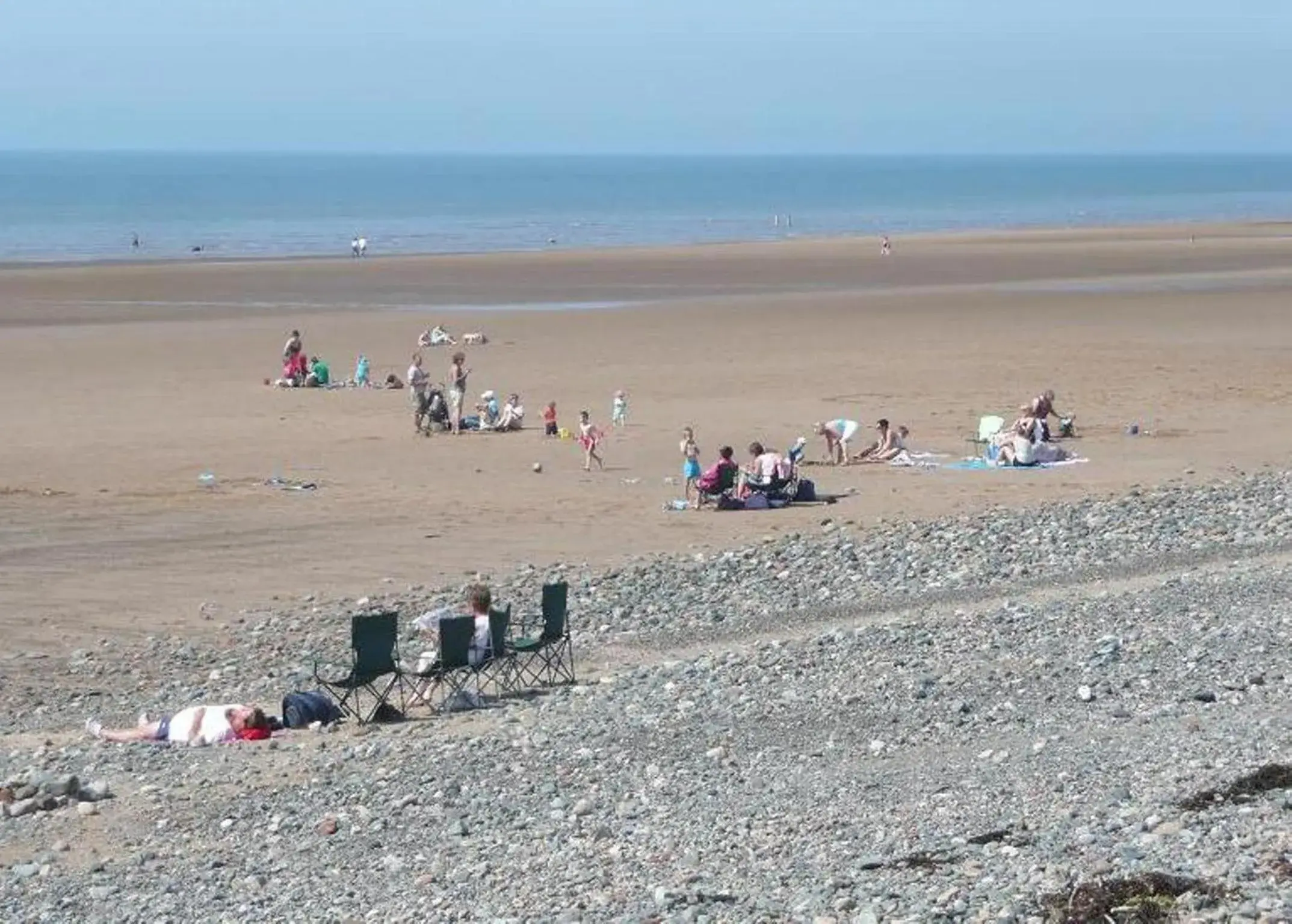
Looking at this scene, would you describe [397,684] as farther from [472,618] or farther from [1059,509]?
[1059,509]

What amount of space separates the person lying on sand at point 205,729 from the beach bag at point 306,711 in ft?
0.63

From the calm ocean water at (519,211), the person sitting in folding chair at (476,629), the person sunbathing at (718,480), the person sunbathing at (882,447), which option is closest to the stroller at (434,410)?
the person sunbathing at (882,447)

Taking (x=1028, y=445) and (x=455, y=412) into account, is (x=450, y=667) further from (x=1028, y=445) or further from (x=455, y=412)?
(x=455, y=412)

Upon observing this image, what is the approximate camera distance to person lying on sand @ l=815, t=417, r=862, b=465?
932 inches

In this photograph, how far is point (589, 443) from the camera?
77.0ft

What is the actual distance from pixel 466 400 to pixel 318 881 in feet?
68.8

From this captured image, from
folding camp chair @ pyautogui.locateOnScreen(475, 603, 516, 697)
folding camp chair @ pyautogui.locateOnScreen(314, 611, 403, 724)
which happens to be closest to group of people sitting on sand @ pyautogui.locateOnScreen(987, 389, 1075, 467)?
folding camp chair @ pyautogui.locateOnScreen(475, 603, 516, 697)

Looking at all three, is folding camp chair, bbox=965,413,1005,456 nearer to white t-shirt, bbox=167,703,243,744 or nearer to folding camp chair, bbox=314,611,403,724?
folding camp chair, bbox=314,611,403,724

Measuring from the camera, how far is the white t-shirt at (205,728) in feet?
40.7

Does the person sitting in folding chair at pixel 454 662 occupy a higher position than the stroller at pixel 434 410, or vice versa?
the stroller at pixel 434 410

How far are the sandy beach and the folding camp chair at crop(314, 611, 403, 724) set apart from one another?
3282 millimetres

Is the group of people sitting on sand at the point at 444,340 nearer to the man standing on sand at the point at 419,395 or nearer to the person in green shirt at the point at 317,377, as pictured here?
the person in green shirt at the point at 317,377

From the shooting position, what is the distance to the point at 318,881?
948 cm

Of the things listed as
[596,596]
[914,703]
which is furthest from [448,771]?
[596,596]
